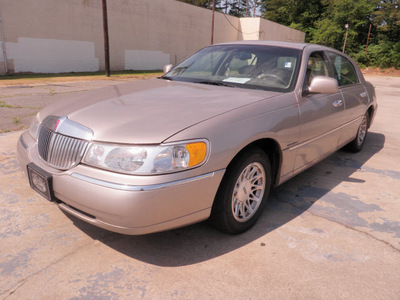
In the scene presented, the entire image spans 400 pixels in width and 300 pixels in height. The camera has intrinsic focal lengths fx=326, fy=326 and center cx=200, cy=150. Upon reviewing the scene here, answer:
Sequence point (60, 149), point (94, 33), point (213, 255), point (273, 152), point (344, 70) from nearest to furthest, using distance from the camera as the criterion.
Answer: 1. point (60, 149)
2. point (213, 255)
3. point (273, 152)
4. point (344, 70)
5. point (94, 33)

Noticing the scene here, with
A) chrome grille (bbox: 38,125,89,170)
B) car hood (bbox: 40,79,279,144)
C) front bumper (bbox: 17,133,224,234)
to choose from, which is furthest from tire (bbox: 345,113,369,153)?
chrome grille (bbox: 38,125,89,170)

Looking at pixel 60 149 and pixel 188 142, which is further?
pixel 60 149

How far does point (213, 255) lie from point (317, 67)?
2355 mm

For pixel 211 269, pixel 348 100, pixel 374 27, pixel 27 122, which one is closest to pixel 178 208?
pixel 211 269

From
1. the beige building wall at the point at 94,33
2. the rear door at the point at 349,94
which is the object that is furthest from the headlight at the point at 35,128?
the beige building wall at the point at 94,33

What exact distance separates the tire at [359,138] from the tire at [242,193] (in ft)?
8.66

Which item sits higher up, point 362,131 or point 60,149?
point 60,149

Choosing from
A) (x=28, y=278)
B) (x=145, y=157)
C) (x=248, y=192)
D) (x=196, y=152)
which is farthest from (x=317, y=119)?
(x=28, y=278)

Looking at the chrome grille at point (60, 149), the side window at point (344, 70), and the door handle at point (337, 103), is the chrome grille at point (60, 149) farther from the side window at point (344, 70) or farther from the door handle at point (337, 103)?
the side window at point (344, 70)

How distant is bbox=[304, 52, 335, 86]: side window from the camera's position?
10.8ft

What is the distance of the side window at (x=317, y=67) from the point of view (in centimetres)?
329

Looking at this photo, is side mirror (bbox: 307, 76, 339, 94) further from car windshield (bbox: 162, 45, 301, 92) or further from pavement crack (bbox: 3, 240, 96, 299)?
pavement crack (bbox: 3, 240, 96, 299)

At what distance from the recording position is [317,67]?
3.54 m

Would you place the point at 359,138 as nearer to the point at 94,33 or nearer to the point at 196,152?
the point at 196,152
